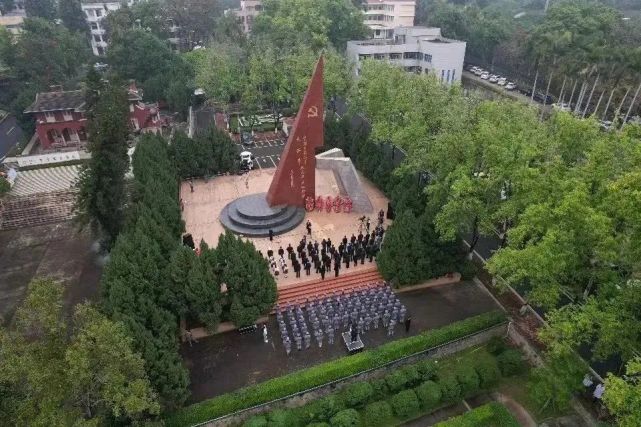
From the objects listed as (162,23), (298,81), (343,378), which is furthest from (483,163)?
(162,23)

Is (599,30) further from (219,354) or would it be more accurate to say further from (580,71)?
(219,354)

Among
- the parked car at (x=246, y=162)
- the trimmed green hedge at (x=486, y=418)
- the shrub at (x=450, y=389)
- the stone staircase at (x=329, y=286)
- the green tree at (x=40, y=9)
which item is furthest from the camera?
the green tree at (x=40, y=9)

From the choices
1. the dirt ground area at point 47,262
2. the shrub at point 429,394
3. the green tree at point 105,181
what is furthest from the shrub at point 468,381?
the green tree at point 105,181

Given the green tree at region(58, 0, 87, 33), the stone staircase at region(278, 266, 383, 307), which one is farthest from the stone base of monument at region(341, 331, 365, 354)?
the green tree at region(58, 0, 87, 33)

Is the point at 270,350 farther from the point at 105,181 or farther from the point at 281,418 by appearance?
the point at 105,181

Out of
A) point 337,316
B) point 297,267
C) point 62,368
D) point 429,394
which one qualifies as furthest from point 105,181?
point 429,394

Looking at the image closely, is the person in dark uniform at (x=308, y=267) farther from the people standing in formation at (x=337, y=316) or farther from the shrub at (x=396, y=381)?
the shrub at (x=396, y=381)

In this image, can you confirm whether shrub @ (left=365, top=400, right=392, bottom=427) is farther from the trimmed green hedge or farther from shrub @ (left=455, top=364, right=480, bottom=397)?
shrub @ (left=455, top=364, right=480, bottom=397)
